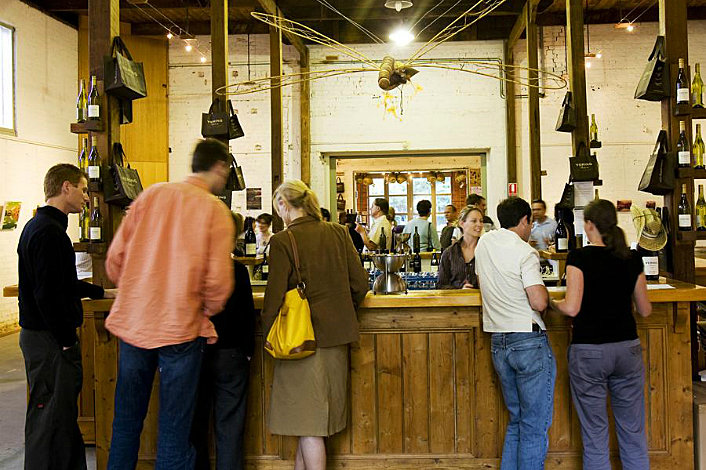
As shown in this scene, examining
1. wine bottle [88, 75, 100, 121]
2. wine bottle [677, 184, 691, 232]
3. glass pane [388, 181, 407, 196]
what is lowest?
wine bottle [677, 184, 691, 232]

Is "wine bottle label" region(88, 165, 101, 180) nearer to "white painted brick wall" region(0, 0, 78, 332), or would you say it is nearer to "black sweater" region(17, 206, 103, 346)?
"black sweater" region(17, 206, 103, 346)

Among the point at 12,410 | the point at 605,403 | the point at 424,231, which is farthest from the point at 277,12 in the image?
the point at 605,403

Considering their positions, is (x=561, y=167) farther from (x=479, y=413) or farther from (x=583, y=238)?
(x=479, y=413)

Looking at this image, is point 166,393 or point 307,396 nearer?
point 166,393

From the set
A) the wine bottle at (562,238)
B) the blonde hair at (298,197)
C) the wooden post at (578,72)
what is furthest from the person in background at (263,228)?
the blonde hair at (298,197)

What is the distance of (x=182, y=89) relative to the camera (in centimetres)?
1103

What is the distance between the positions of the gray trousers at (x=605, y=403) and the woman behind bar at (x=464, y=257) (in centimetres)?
137

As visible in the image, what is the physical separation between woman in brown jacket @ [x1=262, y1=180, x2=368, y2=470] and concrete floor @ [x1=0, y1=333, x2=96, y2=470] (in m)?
1.72

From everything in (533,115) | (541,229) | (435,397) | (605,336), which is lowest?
(435,397)

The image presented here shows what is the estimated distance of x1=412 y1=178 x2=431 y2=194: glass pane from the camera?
17.3 meters

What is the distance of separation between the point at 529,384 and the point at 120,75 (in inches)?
116

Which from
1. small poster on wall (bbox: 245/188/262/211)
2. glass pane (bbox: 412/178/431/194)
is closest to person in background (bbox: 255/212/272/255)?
small poster on wall (bbox: 245/188/262/211)

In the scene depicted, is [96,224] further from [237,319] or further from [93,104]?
[237,319]

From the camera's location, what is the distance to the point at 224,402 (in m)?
3.21
